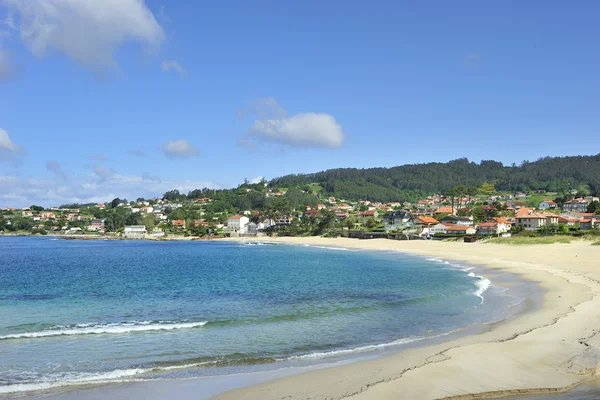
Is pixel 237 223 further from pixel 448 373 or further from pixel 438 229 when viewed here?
pixel 448 373

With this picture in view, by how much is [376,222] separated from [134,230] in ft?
252


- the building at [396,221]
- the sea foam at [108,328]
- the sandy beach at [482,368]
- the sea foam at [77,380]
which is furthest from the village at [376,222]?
the sea foam at [77,380]

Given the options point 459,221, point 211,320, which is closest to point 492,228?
point 459,221

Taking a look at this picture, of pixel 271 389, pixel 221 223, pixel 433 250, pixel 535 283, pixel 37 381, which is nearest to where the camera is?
pixel 271 389

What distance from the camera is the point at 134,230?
154m

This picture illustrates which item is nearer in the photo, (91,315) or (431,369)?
(431,369)

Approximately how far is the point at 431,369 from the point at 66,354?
10.5m

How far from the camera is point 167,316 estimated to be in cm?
Result: 2142

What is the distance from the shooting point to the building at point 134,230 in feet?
487

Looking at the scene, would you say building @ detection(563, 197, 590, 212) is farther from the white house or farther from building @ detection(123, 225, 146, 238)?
building @ detection(123, 225, 146, 238)

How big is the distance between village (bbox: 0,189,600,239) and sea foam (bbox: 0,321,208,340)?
62.2 metres

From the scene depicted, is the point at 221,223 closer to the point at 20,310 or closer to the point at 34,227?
the point at 34,227

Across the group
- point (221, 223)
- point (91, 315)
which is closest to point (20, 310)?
point (91, 315)

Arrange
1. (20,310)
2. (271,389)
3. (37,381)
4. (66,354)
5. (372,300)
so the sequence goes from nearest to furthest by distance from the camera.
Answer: (271,389) < (37,381) < (66,354) < (20,310) < (372,300)
